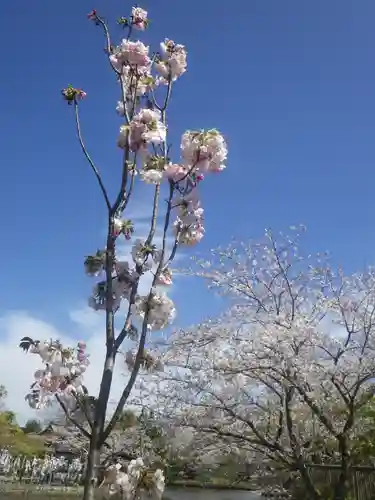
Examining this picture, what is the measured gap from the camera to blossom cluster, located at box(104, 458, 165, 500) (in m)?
2.00

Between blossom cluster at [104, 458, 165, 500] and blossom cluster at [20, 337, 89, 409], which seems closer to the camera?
blossom cluster at [104, 458, 165, 500]

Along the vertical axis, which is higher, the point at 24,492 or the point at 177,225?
the point at 177,225

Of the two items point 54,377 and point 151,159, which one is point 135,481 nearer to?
point 54,377

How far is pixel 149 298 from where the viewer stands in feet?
8.05

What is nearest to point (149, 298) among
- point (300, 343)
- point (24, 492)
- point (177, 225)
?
point (177, 225)

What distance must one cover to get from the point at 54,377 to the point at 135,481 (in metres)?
0.61

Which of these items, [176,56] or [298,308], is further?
[298,308]

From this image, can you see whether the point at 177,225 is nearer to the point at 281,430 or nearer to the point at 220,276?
the point at 220,276

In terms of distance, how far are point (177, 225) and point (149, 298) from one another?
546 millimetres

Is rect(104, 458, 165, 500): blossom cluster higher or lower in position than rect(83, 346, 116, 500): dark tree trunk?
lower

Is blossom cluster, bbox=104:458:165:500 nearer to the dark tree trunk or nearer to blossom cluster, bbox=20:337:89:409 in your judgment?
the dark tree trunk

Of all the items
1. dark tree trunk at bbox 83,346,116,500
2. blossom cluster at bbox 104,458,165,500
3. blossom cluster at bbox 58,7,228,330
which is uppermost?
blossom cluster at bbox 58,7,228,330

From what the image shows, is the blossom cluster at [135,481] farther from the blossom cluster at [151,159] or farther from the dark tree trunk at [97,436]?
the blossom cluster at [151,159]

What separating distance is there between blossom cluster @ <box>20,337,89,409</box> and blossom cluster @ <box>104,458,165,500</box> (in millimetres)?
414
